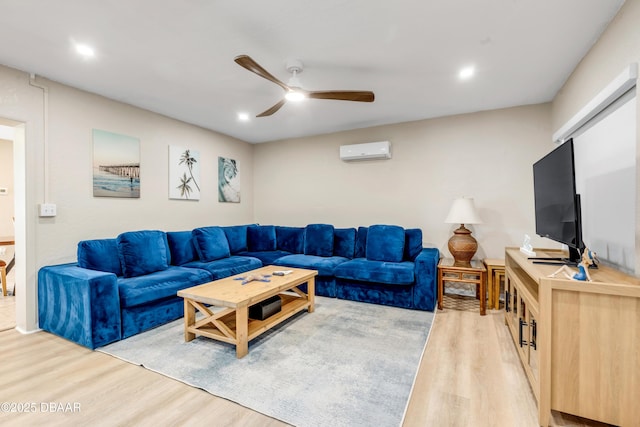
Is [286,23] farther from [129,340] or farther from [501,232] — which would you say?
[501,232]

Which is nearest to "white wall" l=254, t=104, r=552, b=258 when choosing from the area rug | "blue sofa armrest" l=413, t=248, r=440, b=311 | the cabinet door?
"blue sofa armrest" l=413, t=248, r=440, b=311

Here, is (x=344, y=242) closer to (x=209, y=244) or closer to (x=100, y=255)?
(x=209, y=244)

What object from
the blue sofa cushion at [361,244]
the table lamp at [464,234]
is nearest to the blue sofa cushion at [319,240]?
the blue sofa cushion at [361,244]

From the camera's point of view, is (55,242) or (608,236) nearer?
(608,236)

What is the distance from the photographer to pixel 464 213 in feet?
11.1

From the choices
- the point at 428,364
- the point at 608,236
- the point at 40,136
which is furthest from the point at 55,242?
the point at 608,236

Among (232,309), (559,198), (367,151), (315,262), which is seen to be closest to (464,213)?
(559,198)

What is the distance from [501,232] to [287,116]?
126 inches

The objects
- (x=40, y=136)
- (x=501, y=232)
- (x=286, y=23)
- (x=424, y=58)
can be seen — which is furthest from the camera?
(x=501, y=232)

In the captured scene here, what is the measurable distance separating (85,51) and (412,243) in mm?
3935

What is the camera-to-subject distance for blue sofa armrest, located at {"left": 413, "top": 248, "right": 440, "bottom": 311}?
319 centimetres

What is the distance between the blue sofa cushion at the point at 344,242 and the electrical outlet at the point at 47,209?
10.7 feet

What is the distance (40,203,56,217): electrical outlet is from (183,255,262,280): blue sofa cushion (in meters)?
1.41

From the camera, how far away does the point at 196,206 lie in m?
4.40
